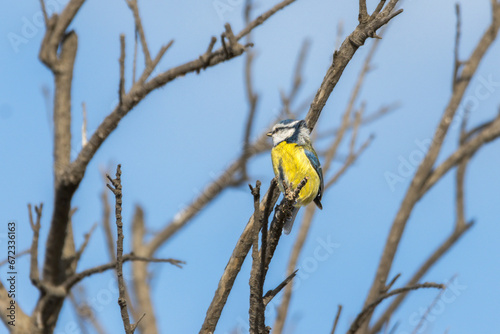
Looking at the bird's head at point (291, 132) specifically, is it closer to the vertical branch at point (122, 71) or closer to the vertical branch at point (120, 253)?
the vertical branch at point (122, 71)

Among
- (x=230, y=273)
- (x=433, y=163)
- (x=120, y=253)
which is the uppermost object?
(x=433, y=163)

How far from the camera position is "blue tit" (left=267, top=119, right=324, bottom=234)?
3.75m

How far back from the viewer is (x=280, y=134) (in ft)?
14.1

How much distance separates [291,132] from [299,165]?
442mm

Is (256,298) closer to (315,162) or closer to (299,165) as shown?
(299,165)

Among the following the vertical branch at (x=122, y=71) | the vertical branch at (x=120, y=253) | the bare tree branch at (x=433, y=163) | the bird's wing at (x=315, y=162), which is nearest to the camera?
the vertical branch at (x=120, y=253)

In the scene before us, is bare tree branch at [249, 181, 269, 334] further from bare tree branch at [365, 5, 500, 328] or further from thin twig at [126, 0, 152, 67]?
thin twig at [126, 0, 152, 67]

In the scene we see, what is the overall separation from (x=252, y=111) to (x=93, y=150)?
3079mm

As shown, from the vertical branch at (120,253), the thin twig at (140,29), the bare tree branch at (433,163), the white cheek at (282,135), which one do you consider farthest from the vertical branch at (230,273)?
the thin twig at (140,29)

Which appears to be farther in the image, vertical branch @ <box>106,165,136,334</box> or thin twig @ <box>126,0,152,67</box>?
thin twig @ <box>126,0,152,67</box>

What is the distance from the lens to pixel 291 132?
416 cm

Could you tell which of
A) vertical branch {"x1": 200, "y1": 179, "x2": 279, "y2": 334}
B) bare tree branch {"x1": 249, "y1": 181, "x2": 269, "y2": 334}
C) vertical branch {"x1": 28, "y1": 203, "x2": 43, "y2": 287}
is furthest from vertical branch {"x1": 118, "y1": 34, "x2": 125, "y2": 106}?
bare tree branch {"x1": 249, "y1": 181, "x2": 269, "y2": 334}

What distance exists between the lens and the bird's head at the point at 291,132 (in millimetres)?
3971

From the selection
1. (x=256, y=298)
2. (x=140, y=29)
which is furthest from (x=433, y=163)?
(x=256, y=298)
